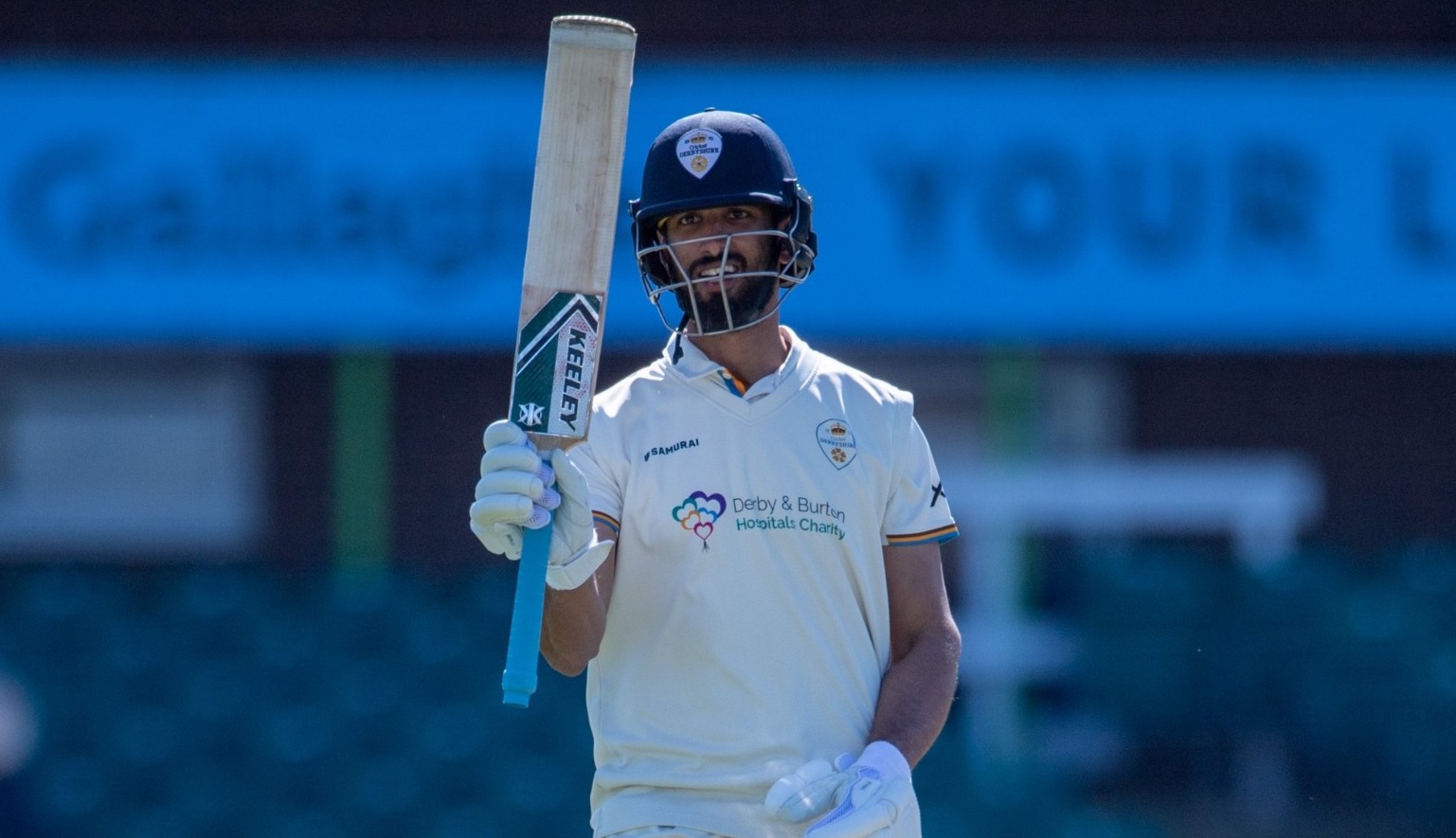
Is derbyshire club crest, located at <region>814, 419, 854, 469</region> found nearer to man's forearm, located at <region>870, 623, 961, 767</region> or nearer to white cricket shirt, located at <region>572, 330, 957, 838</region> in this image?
white cricket shirt, located at <region>572, 330, 957, 838</region>

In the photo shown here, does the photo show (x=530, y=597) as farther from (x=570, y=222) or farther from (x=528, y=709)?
(x=528, y=709)

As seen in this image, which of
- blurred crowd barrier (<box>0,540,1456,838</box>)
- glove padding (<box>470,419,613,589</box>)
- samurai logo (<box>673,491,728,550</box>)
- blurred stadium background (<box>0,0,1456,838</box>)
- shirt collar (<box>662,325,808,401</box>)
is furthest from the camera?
blurred stadium background (<box>0,0,1456,838</box>)

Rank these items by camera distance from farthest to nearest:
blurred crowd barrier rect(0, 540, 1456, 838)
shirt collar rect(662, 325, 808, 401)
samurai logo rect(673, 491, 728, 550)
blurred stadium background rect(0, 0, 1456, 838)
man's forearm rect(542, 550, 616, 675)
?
1. blurred stadium background rect(0, 0, 1456, 838)
2. blurred crowd barrier rect(0, 540, 1456, 838)
3. shirt collar rect(662, 325, 808, 401)
4. samurai logo rect(673, 491, 728, 550)
5. man's forearm rect(542, 550, 616, 675)

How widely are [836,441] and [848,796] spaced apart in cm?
51

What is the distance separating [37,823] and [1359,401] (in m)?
5.99

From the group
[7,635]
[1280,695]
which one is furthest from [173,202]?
[1280,695]

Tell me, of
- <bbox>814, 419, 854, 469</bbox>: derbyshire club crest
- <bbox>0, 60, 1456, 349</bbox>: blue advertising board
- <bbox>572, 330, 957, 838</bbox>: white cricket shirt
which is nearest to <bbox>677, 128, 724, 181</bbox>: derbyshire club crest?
<bbox>572, 330, 957, 838</bbox>: white cricket shirt

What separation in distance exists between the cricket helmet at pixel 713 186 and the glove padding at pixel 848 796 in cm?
62

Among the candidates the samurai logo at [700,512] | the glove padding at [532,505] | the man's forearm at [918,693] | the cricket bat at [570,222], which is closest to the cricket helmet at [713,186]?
the cricket bat at [570,222]

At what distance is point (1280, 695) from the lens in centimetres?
715

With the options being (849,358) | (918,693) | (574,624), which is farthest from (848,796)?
(849,358)

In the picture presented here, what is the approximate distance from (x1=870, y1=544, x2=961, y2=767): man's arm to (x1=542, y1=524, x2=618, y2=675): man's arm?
414 mm

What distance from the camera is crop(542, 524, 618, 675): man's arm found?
228 centimetres

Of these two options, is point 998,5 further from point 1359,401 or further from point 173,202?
point 173,202
